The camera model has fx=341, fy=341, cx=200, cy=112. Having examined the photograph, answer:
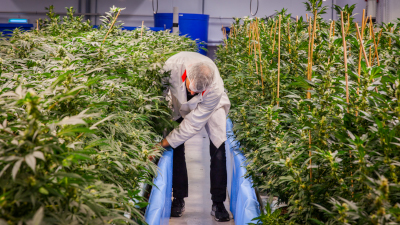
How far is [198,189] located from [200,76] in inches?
59.7

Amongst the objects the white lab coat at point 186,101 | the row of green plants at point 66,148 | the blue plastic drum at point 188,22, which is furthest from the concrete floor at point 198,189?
the blue plastic drum at point 188,22

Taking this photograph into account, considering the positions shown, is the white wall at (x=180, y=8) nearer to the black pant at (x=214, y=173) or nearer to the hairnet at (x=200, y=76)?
the black pant at (x=214, y=173)

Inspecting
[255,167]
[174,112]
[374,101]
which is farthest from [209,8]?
[374,101]

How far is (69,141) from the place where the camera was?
953 mm

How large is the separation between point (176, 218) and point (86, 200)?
2016mm

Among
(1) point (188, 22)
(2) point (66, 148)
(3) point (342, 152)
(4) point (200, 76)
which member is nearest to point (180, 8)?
(1) point (188, 22)

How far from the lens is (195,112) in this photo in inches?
95.0

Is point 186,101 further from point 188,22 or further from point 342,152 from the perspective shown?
point 188,22

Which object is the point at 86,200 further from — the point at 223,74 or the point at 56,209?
the point at 223,74

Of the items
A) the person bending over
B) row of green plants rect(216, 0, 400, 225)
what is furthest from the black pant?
row of green plants rect(216, 0, 400, 225)

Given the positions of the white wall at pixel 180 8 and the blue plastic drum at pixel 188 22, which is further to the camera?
the white wall at pixel 180 8

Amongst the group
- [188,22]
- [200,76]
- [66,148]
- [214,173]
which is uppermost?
[188,22]

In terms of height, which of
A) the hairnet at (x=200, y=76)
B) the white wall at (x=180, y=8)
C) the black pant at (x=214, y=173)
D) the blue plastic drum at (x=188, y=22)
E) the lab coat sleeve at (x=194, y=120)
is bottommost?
the black pant at (x=214, y=173)

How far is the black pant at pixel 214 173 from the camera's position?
264cm
